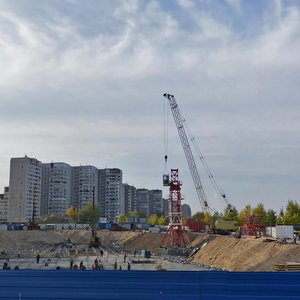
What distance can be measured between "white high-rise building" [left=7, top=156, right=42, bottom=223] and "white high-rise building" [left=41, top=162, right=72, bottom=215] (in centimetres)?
833

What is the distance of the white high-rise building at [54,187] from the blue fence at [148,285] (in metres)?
158

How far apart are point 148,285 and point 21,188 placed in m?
149

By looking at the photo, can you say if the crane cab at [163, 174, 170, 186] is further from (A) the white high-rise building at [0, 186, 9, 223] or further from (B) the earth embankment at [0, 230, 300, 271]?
(A) the white high-rise building at [0, 186, 9, 223]

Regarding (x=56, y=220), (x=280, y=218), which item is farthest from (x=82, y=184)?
(x=280, y=218)

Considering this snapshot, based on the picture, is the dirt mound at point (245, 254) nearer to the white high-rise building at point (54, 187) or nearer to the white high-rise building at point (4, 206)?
the white high-rise building at point (54, 187)

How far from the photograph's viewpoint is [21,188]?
157625 millimetres

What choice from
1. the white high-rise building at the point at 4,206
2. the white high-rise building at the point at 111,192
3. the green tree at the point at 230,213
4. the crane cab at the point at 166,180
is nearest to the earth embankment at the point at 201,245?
the crane cab at the point at 166,180

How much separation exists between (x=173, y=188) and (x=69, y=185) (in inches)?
4239

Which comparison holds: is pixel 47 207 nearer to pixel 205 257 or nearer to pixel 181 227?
pixel 181 227

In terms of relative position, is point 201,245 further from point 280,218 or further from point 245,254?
point 245,254

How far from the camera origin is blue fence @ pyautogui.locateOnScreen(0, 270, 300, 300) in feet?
50.0

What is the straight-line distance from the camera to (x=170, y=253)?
6775 centimetres

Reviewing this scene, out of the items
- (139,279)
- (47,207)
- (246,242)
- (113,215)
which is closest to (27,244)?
(246,242)

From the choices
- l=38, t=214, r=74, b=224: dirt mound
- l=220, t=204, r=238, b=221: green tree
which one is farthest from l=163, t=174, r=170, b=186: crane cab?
l=38, t=214, r=74, b=224: dirt mound
